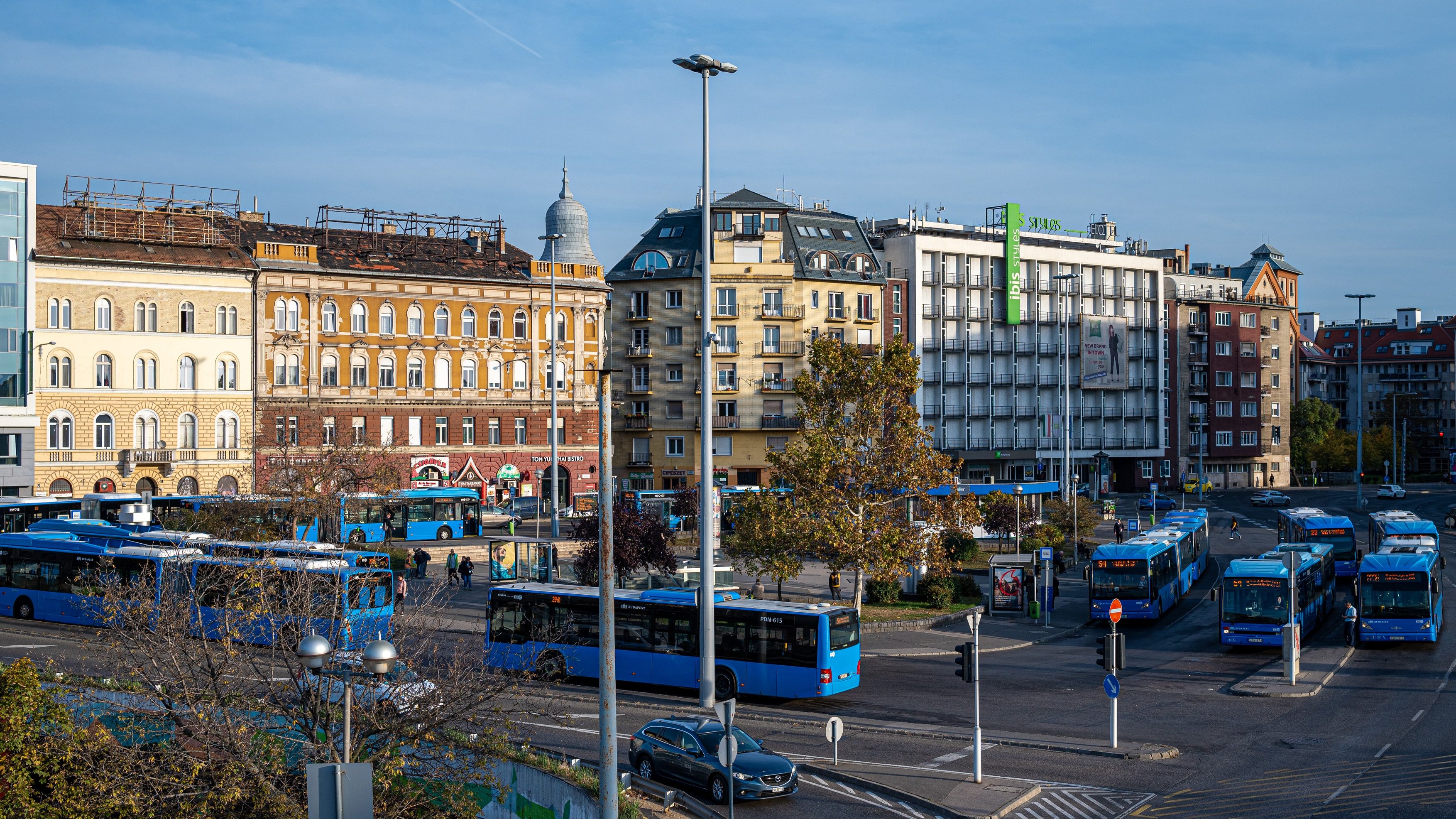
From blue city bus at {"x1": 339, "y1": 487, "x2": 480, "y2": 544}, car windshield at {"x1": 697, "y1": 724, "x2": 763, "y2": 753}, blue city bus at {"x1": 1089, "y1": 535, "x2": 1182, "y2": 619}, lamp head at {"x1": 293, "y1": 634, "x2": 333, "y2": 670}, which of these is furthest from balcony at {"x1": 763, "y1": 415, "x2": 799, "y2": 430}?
lamp head at {"x1": 293, "y1": 634, "x2": 333, "y2": 670}

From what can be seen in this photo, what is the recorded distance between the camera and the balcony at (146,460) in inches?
2662

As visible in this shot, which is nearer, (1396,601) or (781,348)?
(1396,601)

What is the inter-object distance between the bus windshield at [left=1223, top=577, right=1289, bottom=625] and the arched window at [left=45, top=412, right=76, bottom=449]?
189 ft

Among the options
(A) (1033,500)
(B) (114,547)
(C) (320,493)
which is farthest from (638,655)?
(A) (1033,500)

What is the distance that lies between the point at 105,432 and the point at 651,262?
37.8 metres

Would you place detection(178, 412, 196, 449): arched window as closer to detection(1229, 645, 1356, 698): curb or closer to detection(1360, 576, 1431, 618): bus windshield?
detection(1229, 645, 1356, 698): curb

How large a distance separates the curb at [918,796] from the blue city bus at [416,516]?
125 feet

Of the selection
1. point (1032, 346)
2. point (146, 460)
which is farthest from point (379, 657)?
point (1032, 346)

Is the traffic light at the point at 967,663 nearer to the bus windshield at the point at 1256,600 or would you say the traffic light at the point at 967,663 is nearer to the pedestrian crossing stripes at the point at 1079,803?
the pedestrian crossing stripes at the point at 1079,803

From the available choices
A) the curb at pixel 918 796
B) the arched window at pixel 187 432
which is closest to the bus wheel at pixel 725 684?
the curb at pixel 918 796

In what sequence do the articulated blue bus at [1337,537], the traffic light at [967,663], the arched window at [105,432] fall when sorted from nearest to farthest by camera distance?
the traffic light at [967,663] → the articulated blue bus at [1337,537] → the arched window at [105,432]

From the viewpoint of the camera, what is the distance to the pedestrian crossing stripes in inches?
803

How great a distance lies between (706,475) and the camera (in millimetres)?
26562

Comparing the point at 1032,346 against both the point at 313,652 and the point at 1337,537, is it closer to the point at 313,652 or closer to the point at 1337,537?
the point at 1337,537
